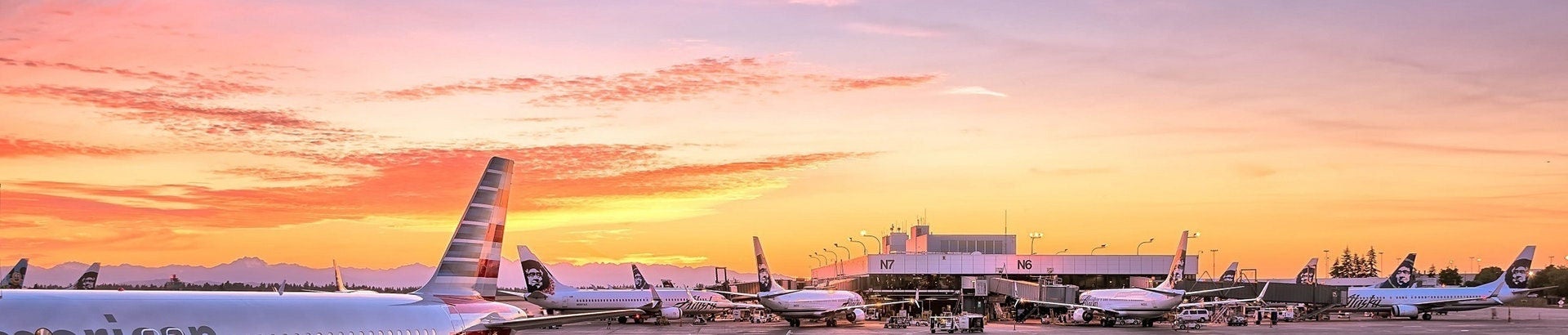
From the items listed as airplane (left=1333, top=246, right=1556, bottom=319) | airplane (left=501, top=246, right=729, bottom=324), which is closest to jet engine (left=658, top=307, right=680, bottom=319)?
airplane (left=501, top=246, right=729, bottom=324)

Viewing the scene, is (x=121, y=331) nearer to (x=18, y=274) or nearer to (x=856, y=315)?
(x=18, y=274)

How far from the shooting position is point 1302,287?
121125 mm

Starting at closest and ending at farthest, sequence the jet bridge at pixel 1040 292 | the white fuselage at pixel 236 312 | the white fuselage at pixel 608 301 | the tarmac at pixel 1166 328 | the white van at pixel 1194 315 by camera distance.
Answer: the white fuselage at pixel 236 312, the tarmac at pixel 1166 328, the white van at pixel 1194 315, the jet bridge at pixel 1040 292, the white fuselage at pixel 608 301

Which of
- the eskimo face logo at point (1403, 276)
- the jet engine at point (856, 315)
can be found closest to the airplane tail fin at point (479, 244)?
the jet engine at point (856, 315)

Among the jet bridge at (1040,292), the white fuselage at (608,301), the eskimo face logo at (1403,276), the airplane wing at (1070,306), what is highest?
the eskimo face logo at (1403,276)

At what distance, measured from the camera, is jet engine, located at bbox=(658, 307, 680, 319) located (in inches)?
4382

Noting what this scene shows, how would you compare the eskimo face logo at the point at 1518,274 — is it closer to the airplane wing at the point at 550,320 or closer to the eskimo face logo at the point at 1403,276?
the eskimo face logo at the point at 1403,276

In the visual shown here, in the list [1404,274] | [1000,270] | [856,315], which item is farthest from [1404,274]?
[856,315]

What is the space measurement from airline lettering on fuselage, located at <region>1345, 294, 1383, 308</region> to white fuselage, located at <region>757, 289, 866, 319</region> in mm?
53595

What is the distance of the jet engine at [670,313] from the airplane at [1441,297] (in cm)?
6155

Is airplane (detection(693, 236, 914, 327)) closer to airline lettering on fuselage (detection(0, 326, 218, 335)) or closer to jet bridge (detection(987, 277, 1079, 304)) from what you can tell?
jet bridge (detection(987, 277, 1079, 304))

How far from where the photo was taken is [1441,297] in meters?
123

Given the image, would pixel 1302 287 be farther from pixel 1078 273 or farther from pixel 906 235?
pixel 906 235

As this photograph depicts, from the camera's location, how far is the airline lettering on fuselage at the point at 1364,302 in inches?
4877
